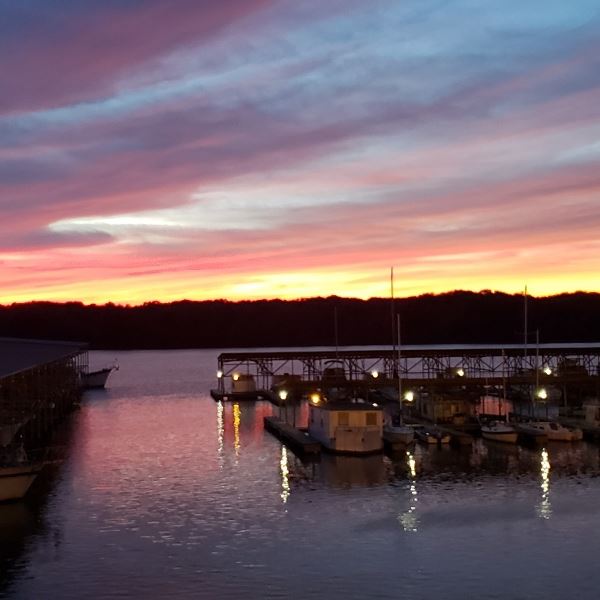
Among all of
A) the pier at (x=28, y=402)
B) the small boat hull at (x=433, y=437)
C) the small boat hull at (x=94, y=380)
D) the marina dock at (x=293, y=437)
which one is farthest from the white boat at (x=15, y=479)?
the small boat hull at (x=94, y=380)

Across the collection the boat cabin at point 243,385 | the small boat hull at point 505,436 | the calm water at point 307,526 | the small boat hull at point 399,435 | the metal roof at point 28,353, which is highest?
the metal roof at point 28,353

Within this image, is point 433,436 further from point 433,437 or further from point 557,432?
point 557,432

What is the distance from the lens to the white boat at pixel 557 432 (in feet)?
258

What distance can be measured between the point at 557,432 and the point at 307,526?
37.6m

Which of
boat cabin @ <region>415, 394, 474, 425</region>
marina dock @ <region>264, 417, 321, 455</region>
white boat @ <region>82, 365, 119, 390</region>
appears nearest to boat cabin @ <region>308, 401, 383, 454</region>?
marina dock @ <region>264, 417, 321, 455</region>

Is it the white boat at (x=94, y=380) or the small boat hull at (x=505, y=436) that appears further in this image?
the white boat at (x=94, y=380)

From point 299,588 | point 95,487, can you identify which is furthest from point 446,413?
point 299,588

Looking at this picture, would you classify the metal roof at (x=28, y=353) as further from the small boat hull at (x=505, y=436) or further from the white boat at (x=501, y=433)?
the small boat hull at (x=505, y=436)

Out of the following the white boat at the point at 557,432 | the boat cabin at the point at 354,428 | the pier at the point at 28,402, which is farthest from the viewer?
the white boat at the point at 557,432

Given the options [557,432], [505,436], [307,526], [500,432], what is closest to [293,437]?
[500,432]

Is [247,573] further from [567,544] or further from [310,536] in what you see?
[567,544]

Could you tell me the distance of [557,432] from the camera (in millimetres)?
78812

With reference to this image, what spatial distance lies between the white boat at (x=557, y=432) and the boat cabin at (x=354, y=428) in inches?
645

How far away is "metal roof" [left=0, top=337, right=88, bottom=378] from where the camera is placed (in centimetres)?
7553
